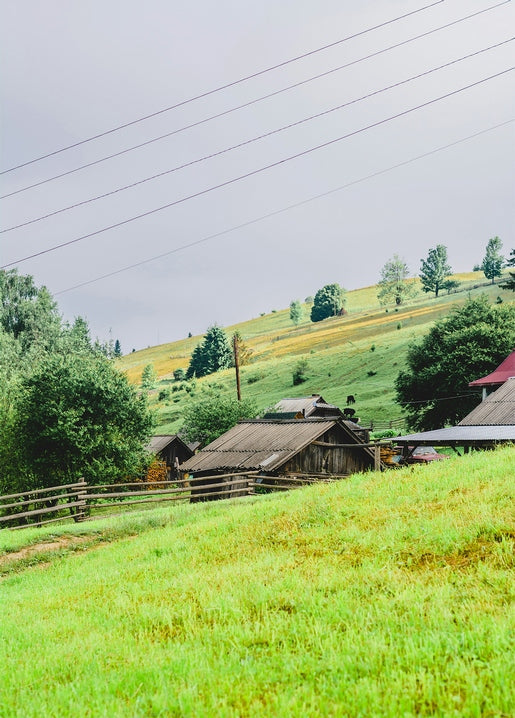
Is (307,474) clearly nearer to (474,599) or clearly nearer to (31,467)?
(31,467)

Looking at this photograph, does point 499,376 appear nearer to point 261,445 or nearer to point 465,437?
point 465,437

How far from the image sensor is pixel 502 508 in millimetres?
11289

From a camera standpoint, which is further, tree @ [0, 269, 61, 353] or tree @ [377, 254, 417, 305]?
tree @ [377, 254, 417, 305]

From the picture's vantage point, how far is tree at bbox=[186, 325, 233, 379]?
137250 mm

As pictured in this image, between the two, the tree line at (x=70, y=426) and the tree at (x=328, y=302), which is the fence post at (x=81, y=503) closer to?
the tree line at (x=70, y=426)

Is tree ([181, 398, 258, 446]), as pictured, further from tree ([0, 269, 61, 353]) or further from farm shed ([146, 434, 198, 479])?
tree ([0, 269, 61, 353])

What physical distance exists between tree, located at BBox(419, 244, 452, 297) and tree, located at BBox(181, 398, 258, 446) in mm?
118921

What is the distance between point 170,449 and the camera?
209ft

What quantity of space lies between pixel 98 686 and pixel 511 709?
3.85 m

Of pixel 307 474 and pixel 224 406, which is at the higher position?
pixel 224 406

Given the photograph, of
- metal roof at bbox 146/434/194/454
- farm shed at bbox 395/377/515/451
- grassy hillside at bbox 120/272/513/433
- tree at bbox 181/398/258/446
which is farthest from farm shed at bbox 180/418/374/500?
metal roof at bbox 146/434/194/454

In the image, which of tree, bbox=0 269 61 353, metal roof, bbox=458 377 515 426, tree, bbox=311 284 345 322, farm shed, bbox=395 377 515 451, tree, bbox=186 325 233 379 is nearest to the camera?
farm shed, bbox=395 377 515 451

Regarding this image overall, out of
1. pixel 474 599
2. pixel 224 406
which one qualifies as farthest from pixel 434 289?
pixel 474 599

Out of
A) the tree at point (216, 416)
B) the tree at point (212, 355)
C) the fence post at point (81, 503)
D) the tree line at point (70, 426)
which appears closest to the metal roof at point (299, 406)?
the tree at point (216, 416)
